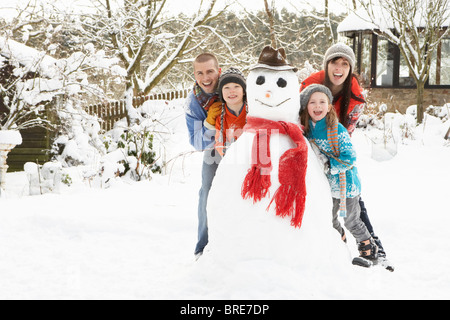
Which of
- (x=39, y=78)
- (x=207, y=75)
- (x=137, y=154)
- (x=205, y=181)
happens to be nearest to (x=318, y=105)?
(x=207, y=75)

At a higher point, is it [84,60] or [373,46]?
[373,46]

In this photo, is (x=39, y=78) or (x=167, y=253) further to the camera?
(x=39, y=78)

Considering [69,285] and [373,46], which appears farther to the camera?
[373,46]

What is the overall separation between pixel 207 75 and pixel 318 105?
758mm

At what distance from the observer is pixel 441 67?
13.4m

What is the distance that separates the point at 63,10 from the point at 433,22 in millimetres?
8233

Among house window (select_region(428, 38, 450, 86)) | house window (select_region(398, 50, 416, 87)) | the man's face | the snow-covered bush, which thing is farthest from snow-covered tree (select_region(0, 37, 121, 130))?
house window (select_region(428, 38, 450, 86))

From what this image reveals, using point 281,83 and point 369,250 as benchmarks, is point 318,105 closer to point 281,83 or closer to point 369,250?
point 281,83

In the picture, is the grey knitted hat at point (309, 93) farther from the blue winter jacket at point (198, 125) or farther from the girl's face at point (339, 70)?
the blue winter jacket at point (198, 125)

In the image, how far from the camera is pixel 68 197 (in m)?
5.05

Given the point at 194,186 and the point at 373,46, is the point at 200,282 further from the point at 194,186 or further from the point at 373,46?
the point at 373,46

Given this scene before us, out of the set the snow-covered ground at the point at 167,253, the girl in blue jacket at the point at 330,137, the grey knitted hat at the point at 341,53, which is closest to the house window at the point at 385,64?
the snow-covered ground at the point at 167,253

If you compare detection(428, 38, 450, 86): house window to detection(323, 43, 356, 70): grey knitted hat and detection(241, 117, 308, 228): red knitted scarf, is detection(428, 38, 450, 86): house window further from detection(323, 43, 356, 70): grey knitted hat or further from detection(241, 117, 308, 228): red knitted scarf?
detection(241, 117, 308, 228): red knitted scarf
